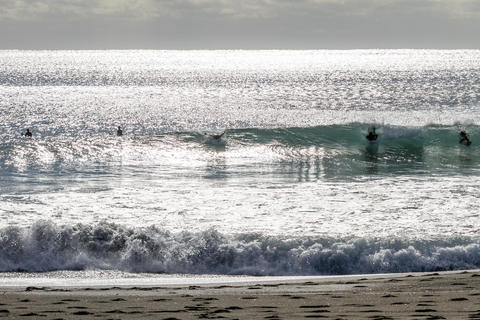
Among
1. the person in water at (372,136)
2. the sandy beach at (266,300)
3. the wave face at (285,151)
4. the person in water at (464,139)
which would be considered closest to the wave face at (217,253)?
the sandy beach at (266,300)

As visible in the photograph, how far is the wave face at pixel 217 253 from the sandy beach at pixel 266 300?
7.21 feet

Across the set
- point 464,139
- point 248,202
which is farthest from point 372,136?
point 248,202

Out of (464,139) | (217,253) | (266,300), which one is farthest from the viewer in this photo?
(464,139)

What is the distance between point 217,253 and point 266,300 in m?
5.07

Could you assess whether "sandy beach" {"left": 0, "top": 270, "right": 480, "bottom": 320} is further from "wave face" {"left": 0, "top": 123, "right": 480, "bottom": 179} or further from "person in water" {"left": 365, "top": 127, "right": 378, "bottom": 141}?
"person in water" {"left": 365, "top": 127, "right": 378, "bottom": 141}

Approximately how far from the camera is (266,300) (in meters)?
9.76

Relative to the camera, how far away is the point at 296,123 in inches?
2180

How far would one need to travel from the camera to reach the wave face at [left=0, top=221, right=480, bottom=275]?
14.2m

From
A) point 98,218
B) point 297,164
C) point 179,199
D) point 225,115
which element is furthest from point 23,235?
point 225,115

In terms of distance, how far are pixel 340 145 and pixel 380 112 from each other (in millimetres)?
33664

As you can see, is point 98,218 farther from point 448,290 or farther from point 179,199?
point 448,290

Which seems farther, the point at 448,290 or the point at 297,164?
the point at 297,164

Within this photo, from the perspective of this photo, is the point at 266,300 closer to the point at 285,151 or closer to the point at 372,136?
the point at 285,151

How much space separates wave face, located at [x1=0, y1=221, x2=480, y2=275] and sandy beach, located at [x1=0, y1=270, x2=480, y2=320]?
2197 millimetres
